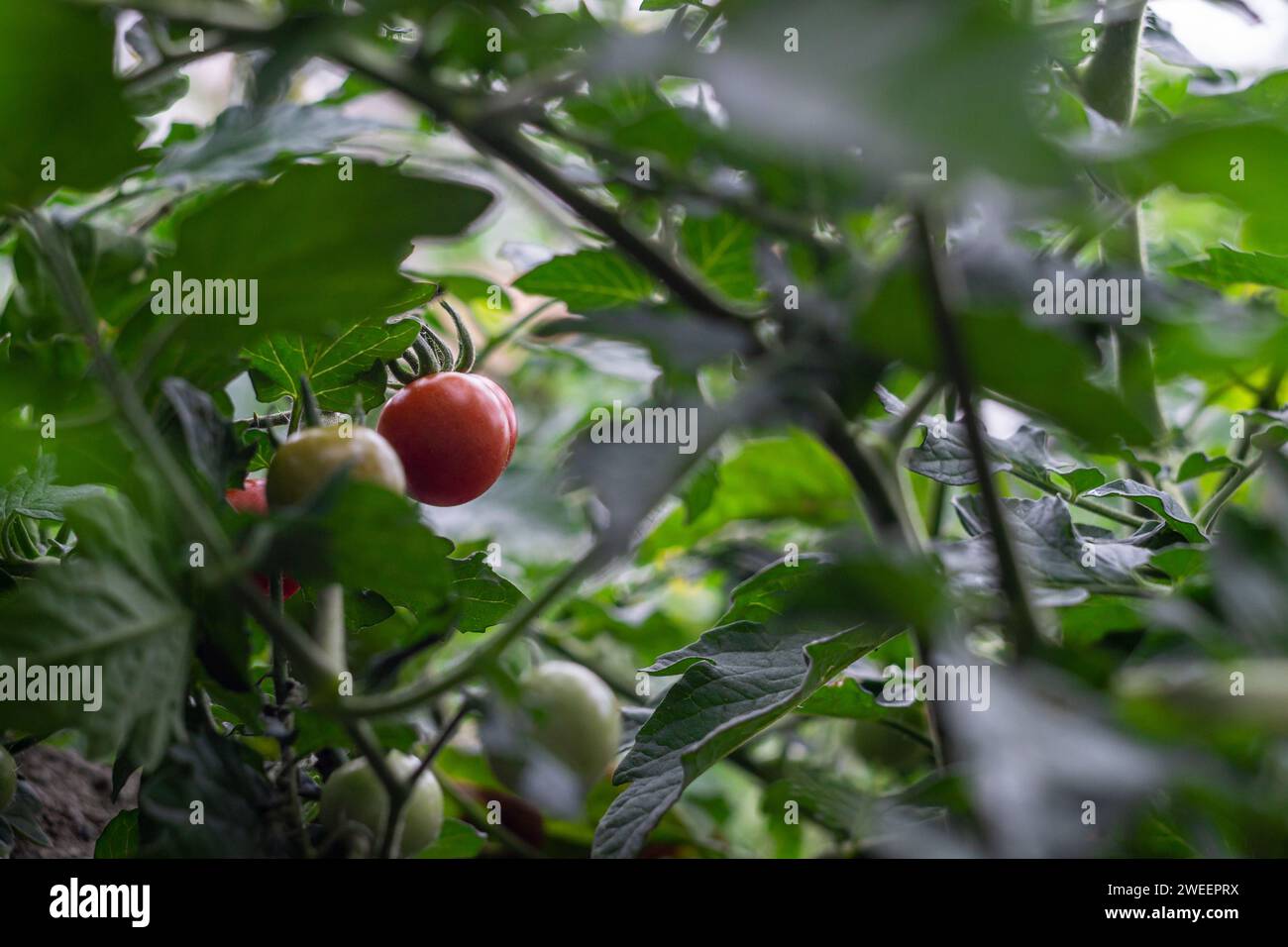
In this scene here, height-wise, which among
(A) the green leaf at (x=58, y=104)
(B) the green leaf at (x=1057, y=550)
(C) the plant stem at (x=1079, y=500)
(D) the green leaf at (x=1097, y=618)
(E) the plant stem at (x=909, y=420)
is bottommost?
(D) the green leaf at (x=1097, y=618)

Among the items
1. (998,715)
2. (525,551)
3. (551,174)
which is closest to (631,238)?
(551,174)

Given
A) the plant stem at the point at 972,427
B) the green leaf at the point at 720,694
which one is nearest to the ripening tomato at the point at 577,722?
the green leaf at the point at 720,694

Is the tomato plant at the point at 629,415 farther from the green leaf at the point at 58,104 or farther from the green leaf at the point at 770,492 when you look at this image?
the green leaf at the point at 770,492

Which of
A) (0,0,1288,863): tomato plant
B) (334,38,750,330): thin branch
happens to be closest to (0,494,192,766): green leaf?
(0,0,1288,863): tomato plant

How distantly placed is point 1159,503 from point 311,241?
307mm

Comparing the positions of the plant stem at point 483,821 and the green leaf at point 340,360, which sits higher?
the green leaf at point 340,360

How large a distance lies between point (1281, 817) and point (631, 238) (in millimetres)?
168

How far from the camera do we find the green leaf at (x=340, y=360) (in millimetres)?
392

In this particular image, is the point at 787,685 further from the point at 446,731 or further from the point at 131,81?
the point at 131,81

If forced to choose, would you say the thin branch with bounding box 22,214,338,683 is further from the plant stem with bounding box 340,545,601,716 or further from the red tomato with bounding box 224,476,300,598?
the red tomato with bounding box 224,476,300,598

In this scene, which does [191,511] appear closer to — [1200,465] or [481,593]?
[481,593]

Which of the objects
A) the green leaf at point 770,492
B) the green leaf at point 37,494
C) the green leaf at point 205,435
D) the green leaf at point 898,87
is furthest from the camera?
the green leaf at point 770,492

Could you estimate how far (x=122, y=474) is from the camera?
0.32 metres

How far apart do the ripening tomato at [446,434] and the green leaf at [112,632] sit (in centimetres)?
15
